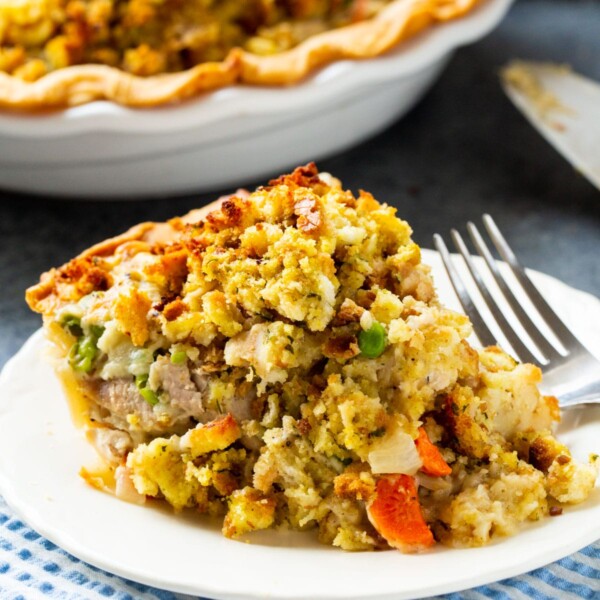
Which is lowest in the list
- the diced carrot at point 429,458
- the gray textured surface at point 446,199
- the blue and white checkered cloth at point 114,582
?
the gray textured surface at point 446,199

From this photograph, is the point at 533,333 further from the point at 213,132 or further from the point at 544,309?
the point at 213,132

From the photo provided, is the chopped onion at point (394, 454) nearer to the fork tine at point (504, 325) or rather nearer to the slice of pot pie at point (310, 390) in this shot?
the slice of pot pie at point (310, 390)

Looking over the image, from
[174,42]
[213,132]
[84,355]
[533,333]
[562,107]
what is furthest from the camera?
[562,107]

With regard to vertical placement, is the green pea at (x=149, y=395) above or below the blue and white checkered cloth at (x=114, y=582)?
above

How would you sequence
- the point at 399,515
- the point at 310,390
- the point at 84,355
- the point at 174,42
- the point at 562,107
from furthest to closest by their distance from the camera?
1. the point at 562,107
2. the point at 174,42
3. the point at 84,355
4. the point at 310,390
5. the point at 399,515

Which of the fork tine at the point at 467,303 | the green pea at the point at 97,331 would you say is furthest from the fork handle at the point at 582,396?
the green pea at the point at 97,331

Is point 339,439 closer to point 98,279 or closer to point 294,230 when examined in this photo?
point 294,230

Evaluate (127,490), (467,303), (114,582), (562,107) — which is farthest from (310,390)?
(562,107)
